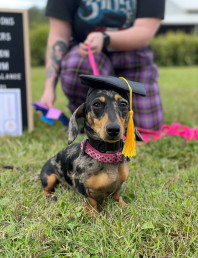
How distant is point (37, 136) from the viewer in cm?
293

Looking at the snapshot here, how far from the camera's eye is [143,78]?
126 inches

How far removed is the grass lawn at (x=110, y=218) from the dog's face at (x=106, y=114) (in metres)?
0.41

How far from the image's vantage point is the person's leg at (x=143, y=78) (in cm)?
315

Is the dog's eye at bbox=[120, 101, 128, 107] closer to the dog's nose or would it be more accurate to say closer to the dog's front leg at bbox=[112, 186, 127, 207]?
the dog's nose

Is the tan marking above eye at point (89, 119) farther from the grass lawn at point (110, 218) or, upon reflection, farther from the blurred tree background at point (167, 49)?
the blurred tree background at point (167, 49)

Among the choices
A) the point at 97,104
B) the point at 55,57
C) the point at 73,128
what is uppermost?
the point at 55,57

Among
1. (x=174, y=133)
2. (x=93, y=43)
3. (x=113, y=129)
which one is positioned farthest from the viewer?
(x=174, y=133)

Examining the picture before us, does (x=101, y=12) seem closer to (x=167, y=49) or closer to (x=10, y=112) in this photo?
(x=10, y=112)

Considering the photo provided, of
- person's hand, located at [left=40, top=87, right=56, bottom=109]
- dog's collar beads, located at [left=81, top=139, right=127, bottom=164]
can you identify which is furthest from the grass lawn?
person's hand, located at [left=40, top=87, right=56, bottom=109]

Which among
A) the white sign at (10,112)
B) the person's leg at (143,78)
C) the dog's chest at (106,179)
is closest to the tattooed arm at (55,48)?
the white sign at (10,112)

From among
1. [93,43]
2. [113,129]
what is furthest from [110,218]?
[93,43]

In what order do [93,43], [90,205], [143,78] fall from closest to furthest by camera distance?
[90,205]
[93,43]
[143,78]

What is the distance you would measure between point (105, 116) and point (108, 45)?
163cm

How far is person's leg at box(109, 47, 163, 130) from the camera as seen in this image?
10.3 ft
